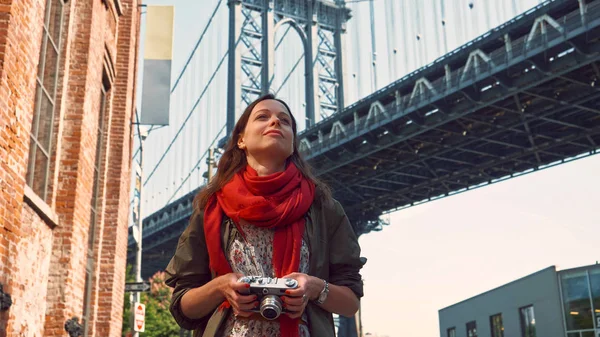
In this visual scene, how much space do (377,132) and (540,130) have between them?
7030 mm

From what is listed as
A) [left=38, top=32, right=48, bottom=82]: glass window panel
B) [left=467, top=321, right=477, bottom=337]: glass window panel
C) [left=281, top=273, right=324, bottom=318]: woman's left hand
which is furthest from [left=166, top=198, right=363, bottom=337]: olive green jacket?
[left=467, top=321, right=477, bottom=337]: glass window panel

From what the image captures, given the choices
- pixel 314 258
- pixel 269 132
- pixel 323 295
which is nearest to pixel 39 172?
pixel 269 132

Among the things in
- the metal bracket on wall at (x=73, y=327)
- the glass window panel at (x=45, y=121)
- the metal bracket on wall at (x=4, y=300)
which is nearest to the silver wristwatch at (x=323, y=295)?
the metal bracket on wall at (x=4, y=300)

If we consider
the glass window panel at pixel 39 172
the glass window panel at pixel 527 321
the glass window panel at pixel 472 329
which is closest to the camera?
the glass window panel at pixel 39 172

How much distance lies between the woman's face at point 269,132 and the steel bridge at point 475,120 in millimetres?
24598

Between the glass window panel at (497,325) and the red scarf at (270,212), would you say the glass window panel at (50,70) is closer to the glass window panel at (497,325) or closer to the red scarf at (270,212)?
the red scarf at (270,212)

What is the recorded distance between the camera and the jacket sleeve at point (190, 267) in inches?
92.3

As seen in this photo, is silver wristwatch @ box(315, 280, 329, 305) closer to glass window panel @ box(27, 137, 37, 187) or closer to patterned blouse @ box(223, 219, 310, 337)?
patterned blouse @ box(223, 219, 310, 337)

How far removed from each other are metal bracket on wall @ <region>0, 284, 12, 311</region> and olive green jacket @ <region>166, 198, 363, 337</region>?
11.7ft

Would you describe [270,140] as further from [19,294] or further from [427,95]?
[427,95]

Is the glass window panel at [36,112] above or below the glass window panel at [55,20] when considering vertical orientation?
below

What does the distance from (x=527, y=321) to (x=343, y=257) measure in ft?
108

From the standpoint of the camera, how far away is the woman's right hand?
2.08 meters

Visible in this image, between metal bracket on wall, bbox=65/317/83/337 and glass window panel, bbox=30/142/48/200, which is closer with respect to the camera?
glass window panel, bbox=30/142/48/200
